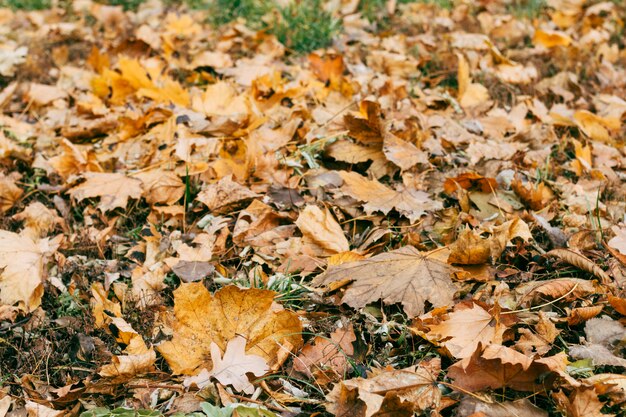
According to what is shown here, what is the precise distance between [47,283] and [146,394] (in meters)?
0.69

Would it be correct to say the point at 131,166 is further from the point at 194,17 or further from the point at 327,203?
the point at 194,17

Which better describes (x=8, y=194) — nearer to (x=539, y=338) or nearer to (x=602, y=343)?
(x=539, y=338)

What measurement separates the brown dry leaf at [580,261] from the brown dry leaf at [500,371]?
49 centimetres

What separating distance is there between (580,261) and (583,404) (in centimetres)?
58

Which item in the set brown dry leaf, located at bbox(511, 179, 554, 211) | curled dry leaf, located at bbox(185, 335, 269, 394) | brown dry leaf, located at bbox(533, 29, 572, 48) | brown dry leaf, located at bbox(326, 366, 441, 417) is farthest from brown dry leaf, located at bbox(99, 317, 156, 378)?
brown dry leaf, located at bbox(533, 29, 572, 48)

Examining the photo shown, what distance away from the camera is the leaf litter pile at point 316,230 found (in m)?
1.64

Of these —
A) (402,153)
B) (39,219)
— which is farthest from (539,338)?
(39,219)

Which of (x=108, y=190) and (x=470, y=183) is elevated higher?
(x=470, y=183)

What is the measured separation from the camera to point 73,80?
11.5ft

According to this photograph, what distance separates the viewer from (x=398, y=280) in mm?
1829

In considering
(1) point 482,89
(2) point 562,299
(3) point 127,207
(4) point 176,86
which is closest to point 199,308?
(3) point 127,207

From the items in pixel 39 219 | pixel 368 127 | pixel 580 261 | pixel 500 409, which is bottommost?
pixel 39 219

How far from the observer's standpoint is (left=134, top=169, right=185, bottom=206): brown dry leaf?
2385mm

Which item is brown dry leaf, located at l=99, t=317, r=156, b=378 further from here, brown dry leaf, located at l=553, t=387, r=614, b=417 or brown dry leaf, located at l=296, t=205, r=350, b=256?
brown dry leaf, located at l=553, t=387, r=614, b=417
